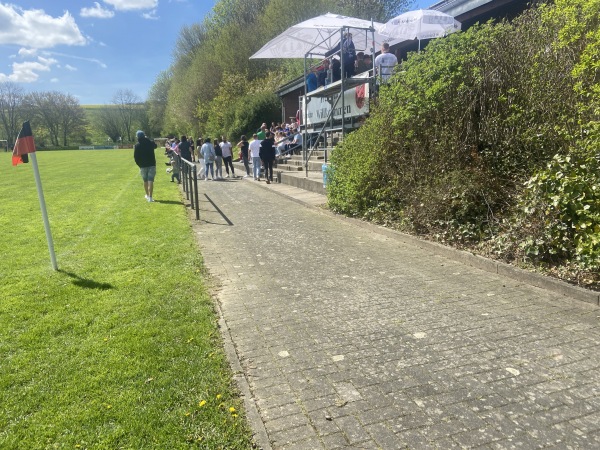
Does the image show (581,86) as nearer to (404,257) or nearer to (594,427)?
(404,257)

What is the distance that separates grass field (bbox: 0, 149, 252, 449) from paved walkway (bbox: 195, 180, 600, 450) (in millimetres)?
268

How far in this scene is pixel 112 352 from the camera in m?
3.40

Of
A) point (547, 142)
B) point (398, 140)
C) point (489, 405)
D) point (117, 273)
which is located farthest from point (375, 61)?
point (489, 405)

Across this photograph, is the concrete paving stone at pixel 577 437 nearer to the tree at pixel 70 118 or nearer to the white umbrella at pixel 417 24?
the white umbrella at pixel 417 24

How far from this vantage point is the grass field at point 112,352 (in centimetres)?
252

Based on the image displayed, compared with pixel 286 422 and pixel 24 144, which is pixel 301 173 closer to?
pixel 24 144

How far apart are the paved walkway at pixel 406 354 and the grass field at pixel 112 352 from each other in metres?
0.27

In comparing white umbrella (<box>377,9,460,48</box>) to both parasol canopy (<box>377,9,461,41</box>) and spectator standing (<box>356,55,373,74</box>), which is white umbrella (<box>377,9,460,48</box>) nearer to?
parasol canopy (<box>377,9,461,41</box>)

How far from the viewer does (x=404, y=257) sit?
5945 millimetres

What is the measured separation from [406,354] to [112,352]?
2.27 meters

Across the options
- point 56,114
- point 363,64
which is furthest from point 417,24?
point 56,114

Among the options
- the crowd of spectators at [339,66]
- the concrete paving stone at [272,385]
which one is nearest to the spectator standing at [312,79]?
the crowd of spectators at [339,66]

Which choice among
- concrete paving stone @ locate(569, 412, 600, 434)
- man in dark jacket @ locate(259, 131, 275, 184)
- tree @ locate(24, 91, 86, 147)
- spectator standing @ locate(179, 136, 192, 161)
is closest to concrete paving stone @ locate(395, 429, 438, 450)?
concrete paving stone @ locate(569, 412, 600, 434)

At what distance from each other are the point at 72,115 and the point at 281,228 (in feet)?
345
